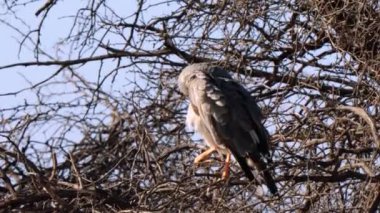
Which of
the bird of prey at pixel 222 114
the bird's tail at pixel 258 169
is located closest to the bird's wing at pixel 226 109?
the bird of prey at pixel 222 114

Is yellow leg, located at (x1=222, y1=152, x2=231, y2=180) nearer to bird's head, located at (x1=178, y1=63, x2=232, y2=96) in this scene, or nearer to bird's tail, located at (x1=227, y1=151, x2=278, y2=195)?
bird's tail, located at (x1=227, y1=151, x2=278, y2=195)

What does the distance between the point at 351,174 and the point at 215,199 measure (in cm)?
77

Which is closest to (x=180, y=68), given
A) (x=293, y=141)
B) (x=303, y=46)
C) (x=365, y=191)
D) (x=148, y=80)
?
(x=148, y=80)

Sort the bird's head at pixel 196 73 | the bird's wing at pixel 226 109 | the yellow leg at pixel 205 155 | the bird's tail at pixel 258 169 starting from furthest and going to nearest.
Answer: the bird's head at pixel 196 73, the yellow leg at pixel 205 155, the bird's wing at pixel 226 109, the bird's tail at pixel 258 169

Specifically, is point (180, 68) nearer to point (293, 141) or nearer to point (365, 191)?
point (293, 141)

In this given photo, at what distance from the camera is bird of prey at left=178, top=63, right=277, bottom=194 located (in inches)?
262

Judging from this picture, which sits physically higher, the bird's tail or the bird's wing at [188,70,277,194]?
the bird's wing at [188,70,277,194]

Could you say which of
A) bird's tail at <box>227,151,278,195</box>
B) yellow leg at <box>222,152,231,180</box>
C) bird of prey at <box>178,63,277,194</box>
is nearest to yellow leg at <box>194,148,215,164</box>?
bird of prey at <box>178,63,277,194</box>

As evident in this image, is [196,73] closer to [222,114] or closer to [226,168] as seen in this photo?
[222,114]

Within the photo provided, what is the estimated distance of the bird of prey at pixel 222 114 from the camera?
6645mm

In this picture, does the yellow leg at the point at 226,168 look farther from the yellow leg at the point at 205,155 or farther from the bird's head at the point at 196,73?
the bird's head at the point at 196,73

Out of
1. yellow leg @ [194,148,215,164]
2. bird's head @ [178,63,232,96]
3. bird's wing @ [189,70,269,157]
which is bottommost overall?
yellow leg @ [194,148,215,164]

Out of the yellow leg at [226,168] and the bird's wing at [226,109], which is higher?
the bird's wing at [226,109]

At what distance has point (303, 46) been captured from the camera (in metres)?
7.25
